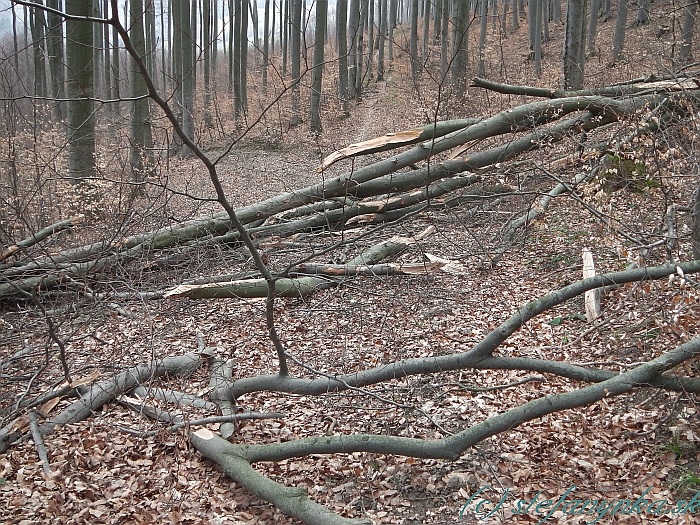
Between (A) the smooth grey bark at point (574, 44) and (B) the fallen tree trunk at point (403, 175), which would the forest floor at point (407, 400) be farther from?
(A) the smooth grey bark at point (574, 44)

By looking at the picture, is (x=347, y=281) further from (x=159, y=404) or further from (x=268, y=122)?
(x=268, y=122)

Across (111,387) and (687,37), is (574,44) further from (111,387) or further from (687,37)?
(111,387)

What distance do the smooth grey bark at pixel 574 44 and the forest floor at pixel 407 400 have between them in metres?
4.68

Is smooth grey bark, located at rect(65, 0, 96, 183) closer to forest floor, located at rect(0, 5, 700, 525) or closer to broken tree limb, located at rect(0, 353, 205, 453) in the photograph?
forest floor, located at rect(0, 5, 700, 525)

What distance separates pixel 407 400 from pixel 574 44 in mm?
9723

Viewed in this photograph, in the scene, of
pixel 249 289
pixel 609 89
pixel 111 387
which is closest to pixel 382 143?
pixel 249 289

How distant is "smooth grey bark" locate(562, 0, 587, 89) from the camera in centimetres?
1115

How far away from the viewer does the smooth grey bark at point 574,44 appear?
11.1 metres

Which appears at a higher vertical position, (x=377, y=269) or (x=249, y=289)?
(x=377, y=269)

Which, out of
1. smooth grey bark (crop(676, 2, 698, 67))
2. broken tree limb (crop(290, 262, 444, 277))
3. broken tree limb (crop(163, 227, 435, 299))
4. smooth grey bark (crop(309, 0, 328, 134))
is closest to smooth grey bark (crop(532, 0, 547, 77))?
smooth grey bark (crop(676, 2, 698, 67))

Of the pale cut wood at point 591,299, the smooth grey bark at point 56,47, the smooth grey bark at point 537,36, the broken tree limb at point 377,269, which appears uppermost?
the smooth grey bark at point 537,36

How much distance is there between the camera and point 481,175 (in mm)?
8797

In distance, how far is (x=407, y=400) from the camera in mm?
4680

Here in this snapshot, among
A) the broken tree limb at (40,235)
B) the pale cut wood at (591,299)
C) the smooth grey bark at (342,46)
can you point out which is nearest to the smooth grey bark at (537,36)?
the smooth grey bark at (342,46)
